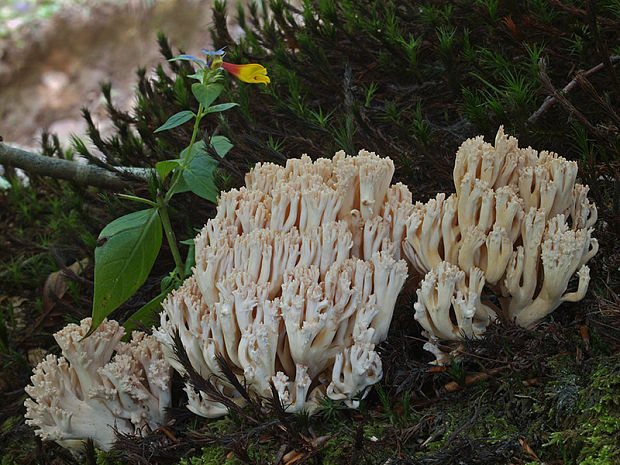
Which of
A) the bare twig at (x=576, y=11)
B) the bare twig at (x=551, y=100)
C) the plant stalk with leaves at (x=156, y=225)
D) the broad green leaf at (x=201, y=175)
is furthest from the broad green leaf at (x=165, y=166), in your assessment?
the bare twig at (x=576, y=11)

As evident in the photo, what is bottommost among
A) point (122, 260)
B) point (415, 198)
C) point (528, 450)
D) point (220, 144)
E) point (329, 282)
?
point (528, 450)

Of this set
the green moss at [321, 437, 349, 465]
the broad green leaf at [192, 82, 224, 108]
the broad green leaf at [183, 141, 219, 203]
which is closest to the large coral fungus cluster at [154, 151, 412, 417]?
the green moss at [321, 437, 349, 465]

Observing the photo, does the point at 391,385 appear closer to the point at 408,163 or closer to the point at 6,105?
the point at 408,163

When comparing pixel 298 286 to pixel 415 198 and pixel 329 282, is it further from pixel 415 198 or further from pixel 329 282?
pixel 415 198

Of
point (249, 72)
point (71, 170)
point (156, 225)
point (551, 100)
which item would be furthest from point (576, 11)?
point (71, 170)

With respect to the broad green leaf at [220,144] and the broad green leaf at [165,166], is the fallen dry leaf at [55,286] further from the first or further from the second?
the broad green leaf at [220,144]

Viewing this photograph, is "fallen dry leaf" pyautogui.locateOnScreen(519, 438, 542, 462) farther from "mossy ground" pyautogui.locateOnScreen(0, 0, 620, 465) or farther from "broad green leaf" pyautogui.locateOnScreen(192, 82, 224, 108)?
"broad green leaf" pyautogui.locateOnScreen(192, 82, 224, 108)

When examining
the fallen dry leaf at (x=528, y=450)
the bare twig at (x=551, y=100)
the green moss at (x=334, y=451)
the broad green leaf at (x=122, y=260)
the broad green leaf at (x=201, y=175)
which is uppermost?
the broad green leaf at (x=201, y=175)
